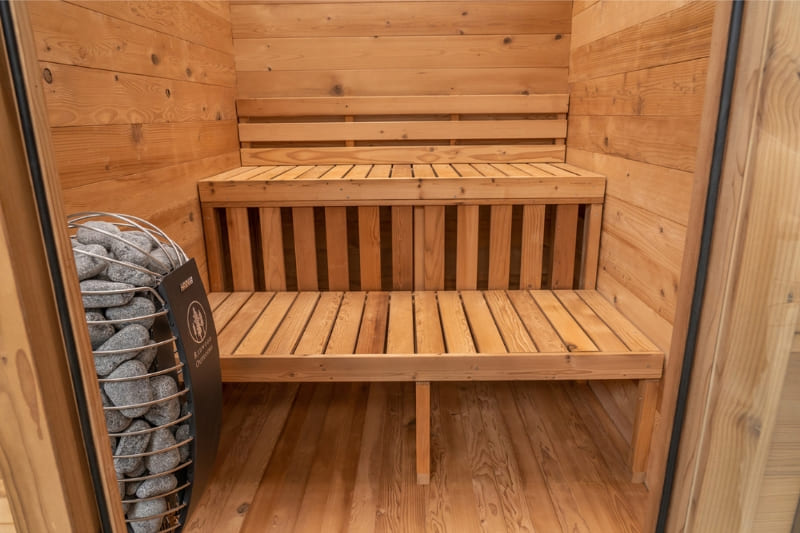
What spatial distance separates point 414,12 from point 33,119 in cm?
212

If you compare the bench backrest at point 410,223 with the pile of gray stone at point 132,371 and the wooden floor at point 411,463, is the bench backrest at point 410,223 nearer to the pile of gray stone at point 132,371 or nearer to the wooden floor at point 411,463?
the wooden floor at point 411,463

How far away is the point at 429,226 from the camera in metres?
2.07

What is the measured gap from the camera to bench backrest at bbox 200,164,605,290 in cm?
201

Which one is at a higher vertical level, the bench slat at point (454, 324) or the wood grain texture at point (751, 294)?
the wood grain texture at point (751, 294)

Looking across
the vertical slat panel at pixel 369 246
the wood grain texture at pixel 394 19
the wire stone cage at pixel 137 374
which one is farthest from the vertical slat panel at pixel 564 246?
the wire stone cage at pixel 137 374

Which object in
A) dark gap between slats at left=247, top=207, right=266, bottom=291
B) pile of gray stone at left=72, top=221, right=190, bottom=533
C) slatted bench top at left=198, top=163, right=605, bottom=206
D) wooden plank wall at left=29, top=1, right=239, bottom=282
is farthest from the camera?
dark gap between slats at left=247, top=207, right=266, bottom=291

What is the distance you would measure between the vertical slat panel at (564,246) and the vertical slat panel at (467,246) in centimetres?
32

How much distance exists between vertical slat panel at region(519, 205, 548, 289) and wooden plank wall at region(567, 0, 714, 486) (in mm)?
235

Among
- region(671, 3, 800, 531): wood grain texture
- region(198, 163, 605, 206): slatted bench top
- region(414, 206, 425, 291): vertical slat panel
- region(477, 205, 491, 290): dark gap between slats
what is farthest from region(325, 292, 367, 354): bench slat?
region(671, 3, 800, 531): wood grain texture

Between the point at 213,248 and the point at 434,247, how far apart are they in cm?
86

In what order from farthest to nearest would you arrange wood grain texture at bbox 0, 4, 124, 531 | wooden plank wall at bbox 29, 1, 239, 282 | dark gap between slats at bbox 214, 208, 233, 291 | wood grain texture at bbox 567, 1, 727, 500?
dark gap between slats at bbox 214, 208, 233, 291, wood grain texture at bbox 567, 1, 727, 500, wooden plank wall at bbox 29, 1, 239, 282, wood grain texture at bbox 0, 4, 124, 531

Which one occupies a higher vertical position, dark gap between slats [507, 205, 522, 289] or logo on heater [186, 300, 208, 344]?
logo on heater [186, 300, 208, 344]

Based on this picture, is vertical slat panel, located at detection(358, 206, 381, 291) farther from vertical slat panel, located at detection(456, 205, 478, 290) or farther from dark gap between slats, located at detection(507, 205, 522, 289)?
dark gap between slats, located at detection(507, 205, 522, 289)

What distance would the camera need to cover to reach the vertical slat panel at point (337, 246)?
2068mm
